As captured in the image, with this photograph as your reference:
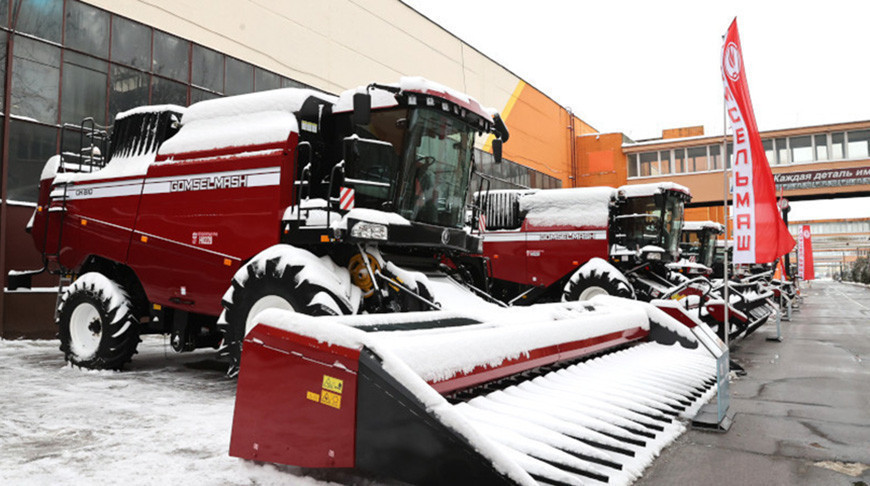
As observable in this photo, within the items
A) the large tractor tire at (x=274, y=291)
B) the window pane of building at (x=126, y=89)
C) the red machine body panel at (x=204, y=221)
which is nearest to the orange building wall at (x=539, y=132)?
the window pane of building at (x=126, y=89)

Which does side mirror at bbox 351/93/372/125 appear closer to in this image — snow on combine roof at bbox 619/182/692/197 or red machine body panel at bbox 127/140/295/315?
red machine body panel at bbox 127/140/295/315

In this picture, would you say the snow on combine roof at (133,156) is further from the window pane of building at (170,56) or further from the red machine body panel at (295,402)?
the window pane of building at (170,56)

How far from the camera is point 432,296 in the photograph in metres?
6.08

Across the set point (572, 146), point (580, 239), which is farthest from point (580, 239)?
point (572, 146)

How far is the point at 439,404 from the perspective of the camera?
2410 millimetres

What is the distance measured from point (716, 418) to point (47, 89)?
12214mm

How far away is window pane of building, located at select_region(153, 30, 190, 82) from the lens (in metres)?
13.3

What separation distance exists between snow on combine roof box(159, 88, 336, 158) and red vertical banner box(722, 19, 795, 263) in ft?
13.9

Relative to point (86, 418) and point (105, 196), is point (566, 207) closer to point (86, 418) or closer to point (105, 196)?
point (105, 196)

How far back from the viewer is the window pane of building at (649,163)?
118 ft

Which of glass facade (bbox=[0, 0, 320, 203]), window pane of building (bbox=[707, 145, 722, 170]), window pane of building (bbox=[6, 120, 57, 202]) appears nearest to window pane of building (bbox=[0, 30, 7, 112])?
glass facade (bbox=[0, 0, 320, 203])

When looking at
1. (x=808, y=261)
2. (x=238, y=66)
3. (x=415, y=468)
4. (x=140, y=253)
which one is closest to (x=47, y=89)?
(x=238, y=66)

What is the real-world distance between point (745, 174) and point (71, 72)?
1169 centimetres

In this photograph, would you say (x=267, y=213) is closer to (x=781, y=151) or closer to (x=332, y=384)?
(x=332, y=384)
